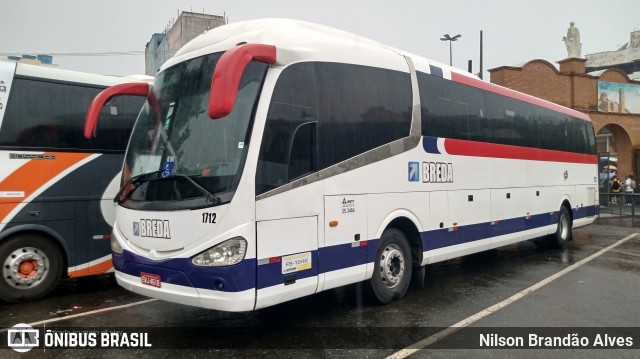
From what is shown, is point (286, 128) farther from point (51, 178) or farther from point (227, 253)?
point (51, 178)

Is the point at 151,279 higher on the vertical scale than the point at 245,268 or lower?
lower

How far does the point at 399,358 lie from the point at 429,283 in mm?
3610

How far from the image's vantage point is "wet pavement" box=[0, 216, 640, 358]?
5129 millimetres

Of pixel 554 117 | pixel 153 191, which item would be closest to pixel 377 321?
pixel 153 191

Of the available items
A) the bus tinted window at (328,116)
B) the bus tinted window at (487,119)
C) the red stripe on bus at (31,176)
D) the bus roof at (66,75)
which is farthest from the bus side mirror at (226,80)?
the bus roof at (66,75)

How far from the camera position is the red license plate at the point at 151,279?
5.16 m

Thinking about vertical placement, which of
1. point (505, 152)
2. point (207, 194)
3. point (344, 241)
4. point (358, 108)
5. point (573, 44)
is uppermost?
point (573, 44)

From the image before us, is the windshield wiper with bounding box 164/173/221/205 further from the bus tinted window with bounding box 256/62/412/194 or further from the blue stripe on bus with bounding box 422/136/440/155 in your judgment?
the blue stripe on bus with bounding box 422/136/440/155

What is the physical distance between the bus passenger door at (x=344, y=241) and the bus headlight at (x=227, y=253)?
3.80 feet

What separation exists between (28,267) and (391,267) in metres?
5.26

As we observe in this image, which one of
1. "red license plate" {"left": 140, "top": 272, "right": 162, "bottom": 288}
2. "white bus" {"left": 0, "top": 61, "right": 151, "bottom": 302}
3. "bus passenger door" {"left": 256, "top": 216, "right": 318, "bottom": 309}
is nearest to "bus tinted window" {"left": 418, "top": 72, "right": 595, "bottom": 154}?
"bus passenger door" {"left": 256, "top": 216, "right": 318, "bottom": 309}

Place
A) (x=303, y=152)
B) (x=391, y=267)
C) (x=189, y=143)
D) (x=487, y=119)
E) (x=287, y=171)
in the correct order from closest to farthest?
(x=189, y=143) < (x=287, y=171) < (x=303, y=152) < (x=391, y=267) < (x=487, y=119)

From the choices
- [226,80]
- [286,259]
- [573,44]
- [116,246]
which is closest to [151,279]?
[116,246]

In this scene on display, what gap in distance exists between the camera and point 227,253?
15.6 ft
